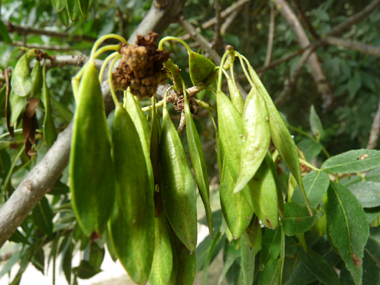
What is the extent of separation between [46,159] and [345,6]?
259 centimetres

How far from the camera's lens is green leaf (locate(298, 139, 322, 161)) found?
2.69 ft

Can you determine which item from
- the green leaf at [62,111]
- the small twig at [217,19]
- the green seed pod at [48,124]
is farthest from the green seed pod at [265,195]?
the small twig at [217,19]

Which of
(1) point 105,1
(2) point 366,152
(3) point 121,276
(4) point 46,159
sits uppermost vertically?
(1) point 105,1

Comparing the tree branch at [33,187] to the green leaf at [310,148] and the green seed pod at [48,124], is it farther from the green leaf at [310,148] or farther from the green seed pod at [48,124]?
the green leaf at [310,148]

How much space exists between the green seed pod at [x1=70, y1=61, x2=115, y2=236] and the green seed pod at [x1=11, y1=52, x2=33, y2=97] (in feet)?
1.49

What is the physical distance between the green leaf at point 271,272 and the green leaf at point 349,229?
0.32 feet

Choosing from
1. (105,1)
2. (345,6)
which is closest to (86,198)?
(105,1)

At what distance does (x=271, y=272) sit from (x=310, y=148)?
18.9 inches

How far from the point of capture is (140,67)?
12.8 inches

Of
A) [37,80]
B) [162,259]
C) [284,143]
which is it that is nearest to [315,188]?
[284,143]

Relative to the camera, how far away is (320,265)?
57cm

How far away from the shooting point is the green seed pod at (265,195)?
33cm

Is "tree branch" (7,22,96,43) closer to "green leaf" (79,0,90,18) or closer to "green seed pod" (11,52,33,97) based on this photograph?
"green seed pod" (11,52,33,97)

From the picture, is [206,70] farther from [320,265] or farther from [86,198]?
[320,265]
